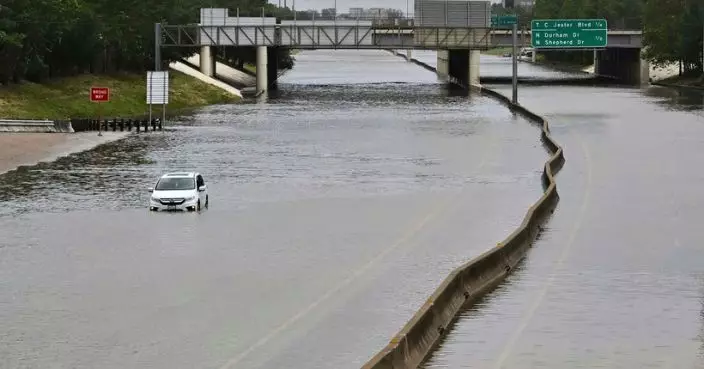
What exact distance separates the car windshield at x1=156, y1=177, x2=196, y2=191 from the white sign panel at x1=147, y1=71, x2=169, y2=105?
189 feet

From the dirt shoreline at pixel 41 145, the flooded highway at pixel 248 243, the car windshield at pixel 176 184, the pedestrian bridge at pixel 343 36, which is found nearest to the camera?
the flooded highway at pixel 248 243

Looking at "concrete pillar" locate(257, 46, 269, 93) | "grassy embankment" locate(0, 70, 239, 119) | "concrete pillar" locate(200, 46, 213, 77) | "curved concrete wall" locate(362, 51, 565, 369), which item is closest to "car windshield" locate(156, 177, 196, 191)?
"curved concrete wall" locate(362, 51, 565, 369)

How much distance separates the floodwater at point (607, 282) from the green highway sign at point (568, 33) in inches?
2774

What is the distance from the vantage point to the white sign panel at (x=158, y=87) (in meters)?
121

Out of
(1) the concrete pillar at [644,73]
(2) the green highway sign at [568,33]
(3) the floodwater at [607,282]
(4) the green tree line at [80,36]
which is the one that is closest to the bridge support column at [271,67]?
(4) the green tree line at [80,36]

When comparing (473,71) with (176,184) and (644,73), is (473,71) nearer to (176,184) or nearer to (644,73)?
(644,73)

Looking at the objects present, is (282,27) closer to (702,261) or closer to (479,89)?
(479,89)

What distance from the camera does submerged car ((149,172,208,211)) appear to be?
62653mm

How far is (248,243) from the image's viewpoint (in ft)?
176

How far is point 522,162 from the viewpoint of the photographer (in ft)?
283

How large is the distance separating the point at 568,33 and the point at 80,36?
181ft

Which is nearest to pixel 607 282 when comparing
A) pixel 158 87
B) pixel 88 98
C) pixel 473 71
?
pixel 158 87

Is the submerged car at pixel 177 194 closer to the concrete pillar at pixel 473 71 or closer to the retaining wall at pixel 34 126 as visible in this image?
the retaining wall at pixel 34 126

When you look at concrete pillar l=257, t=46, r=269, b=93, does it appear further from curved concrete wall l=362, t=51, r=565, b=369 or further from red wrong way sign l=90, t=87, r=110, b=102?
curved concrete wall l=362, t=51, r=565, b=369
